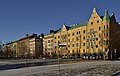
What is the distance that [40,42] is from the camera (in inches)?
7052

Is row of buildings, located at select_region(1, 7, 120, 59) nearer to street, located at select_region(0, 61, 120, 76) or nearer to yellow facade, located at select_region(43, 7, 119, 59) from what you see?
yellow facade, located at select_region(43, 7, 119, 59)

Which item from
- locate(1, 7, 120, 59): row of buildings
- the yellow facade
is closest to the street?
locate(1, 7, 120, 59): row of buildings

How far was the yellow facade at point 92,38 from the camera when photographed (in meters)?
102

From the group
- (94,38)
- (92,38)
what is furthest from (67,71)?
(92,38)

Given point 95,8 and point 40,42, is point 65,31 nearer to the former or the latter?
point 95,8

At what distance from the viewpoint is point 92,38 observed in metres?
112

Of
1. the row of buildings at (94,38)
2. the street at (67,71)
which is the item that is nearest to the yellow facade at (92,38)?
the row of buildings at (94,38)

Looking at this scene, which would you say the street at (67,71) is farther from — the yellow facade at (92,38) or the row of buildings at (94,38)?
the yellow facade at (92,38)

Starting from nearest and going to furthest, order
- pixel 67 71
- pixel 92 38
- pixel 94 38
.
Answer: pixel 67 71 < pixel 94 38 < pixel 92 38

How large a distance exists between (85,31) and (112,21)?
1525 cm

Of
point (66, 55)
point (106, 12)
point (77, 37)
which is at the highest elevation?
point (106, 12)

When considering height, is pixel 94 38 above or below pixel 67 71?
above

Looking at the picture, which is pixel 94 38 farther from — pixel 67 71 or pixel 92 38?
pixel 67 71

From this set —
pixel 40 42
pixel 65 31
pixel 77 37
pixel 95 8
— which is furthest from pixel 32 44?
pixel 95 8
